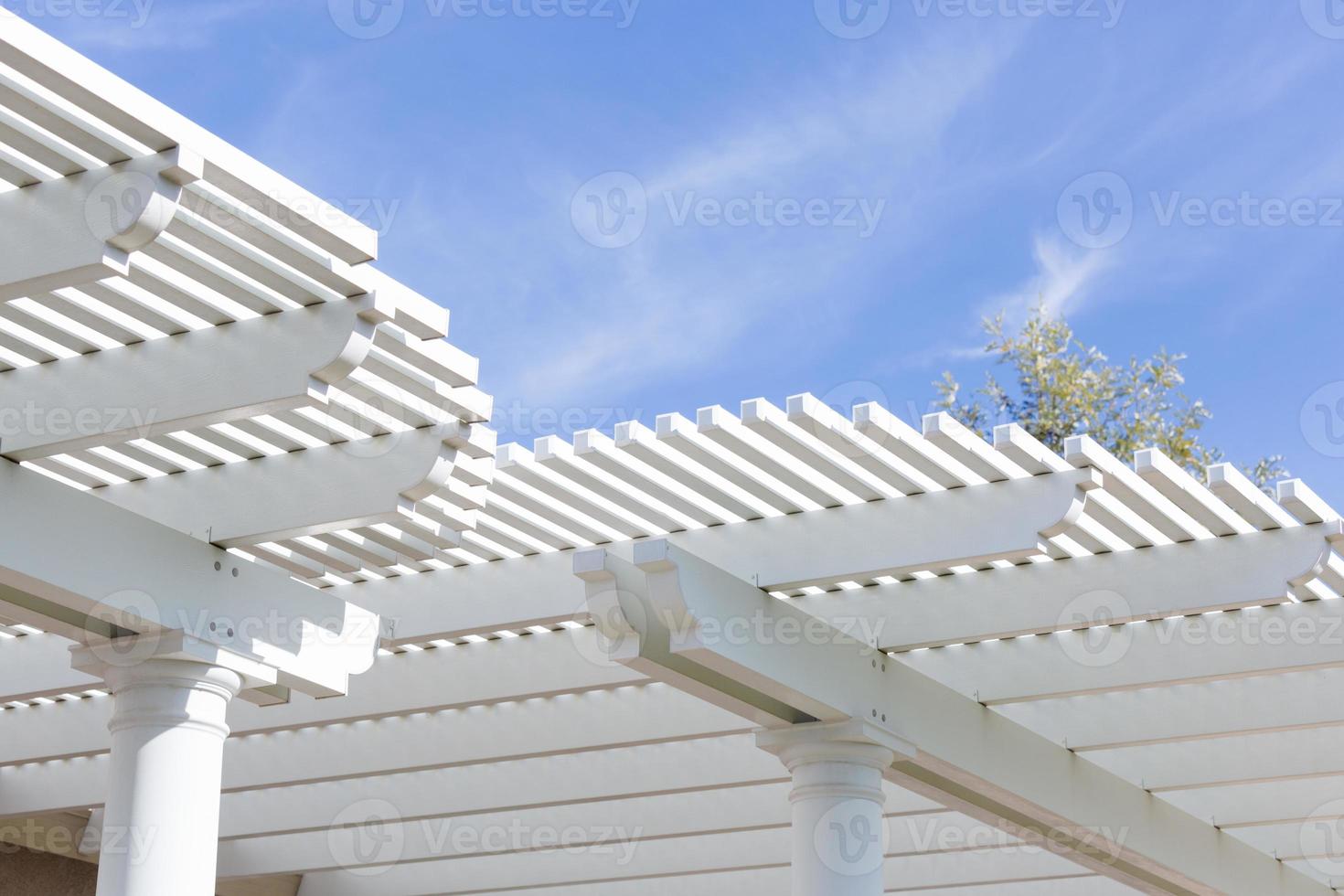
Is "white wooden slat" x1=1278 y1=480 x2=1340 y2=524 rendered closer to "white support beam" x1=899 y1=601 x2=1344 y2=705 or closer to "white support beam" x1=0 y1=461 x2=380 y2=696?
"white support beam" x1=899 y1=601 x2=1344 y2=705

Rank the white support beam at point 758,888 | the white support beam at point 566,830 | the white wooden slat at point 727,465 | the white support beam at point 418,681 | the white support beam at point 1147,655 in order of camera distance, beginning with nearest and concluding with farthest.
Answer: the white wooden slat at point 727,465
the white support beam at point 1147,655
the white support beam at point 418,681
the white support beam at point 566,830
the white support beam at point 758,888

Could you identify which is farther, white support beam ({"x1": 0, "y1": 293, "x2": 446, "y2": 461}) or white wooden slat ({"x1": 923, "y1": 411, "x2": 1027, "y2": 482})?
white wooden slat ({"x1": 923, "y1": 411, "x2": 1027, "y2": 482})

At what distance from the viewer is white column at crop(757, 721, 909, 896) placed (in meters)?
10.8

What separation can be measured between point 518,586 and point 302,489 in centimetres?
214

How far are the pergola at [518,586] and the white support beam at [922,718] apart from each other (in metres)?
0.03

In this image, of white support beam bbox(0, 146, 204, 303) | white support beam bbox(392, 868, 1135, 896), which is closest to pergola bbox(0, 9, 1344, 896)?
white support beam bbox(0, 146, 204, 303)

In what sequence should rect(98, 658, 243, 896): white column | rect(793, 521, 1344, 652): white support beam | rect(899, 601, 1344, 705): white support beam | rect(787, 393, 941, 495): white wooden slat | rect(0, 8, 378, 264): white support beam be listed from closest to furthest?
rect(0, 8, 378, 264): white support beam
rect(98, 658, 243, 896): white column
rect(787, 393, 941, 495): white wooden slat
rect(793, 521, 1344, 652): white support beam
rect(899, 601, 1344, 705): white support beam

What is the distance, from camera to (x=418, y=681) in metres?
12.8

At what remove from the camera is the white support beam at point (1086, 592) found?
10.4 meters

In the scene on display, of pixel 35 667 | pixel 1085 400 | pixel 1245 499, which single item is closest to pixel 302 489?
pixel 35 667

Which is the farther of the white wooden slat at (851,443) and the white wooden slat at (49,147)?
the white wooden slat at (851,443)

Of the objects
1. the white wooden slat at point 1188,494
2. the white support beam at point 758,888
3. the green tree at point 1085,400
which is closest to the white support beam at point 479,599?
the white wooden slat at point 1188,494

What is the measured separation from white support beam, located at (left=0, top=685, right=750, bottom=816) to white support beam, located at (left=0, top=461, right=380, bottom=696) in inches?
121

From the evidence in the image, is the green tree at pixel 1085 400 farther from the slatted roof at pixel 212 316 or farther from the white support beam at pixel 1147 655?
the slatted roof at pixel 212 316
